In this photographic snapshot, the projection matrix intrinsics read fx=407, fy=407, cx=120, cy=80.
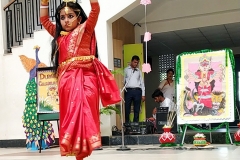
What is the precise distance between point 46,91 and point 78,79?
332 centimetres

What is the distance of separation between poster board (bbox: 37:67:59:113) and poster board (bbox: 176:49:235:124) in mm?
1769

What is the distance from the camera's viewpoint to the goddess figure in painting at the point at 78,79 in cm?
262

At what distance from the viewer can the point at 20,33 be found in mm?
8375

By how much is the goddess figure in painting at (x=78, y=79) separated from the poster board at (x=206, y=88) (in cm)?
275

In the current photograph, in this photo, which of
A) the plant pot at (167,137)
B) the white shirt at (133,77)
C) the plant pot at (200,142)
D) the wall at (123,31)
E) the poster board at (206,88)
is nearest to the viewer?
the plant pot at (200,142)

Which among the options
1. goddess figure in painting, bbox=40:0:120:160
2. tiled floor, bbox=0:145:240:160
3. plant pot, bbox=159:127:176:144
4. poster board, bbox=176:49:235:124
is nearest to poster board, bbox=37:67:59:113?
tiled floor, bbox=0:145:240:160

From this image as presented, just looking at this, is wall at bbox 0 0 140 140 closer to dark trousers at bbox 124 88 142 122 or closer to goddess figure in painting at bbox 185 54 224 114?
dark trousers at bbox 124 88 142 122

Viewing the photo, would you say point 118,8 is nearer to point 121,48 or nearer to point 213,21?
point 121,48

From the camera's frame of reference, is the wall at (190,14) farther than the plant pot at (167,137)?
Yes

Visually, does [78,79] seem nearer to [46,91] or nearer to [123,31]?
[46,91]

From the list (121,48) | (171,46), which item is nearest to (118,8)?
(121,48)

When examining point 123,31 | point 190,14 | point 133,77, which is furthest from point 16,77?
point 190,14

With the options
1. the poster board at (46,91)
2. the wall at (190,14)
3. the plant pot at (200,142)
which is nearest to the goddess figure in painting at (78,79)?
the plant pot at (200,142)

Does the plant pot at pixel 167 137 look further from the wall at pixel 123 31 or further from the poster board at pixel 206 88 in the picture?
the wall at pixel 123 31
